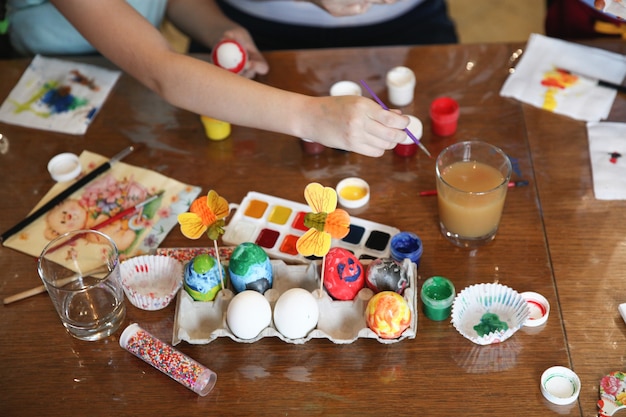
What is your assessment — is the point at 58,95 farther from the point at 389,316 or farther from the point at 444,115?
the point at 389,316

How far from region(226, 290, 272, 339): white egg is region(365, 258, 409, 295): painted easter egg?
0.17m

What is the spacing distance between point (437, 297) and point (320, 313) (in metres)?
0.19

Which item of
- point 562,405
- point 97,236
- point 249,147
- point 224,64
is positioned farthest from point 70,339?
point 562,405

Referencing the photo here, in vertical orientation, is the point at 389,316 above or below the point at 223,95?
below

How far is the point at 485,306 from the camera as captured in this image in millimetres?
1176

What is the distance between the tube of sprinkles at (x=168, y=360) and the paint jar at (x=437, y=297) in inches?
13.7

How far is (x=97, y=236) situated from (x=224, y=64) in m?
0.46

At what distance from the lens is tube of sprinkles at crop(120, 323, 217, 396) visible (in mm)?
1085

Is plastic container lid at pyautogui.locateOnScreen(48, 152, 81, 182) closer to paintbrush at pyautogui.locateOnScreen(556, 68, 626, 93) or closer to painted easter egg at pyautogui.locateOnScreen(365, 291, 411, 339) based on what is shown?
painted easter egg at pyautogui.locateOnScreen(365, 291, 411, 339)

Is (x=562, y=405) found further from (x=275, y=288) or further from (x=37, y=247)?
(x=37, y=247)

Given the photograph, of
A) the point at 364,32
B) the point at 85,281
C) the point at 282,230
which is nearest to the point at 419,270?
the point at 282,230

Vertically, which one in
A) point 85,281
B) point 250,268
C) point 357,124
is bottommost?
point 85,281

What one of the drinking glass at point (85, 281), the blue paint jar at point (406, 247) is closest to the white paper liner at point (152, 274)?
the drinking glass at point (85, 281)

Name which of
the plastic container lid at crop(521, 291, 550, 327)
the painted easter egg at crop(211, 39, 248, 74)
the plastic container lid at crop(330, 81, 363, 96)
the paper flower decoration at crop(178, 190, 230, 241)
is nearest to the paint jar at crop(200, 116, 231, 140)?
the painted easter egg at crop(211, 39, 248, 74)
